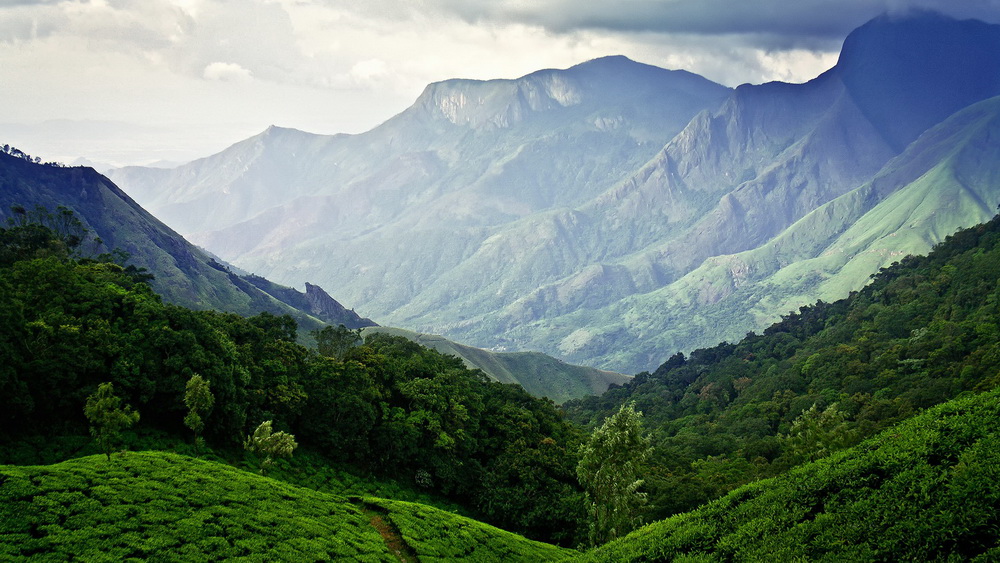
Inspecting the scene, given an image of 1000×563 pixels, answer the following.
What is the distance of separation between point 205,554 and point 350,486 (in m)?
32.9

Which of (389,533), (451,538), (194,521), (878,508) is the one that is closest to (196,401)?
(194,521)

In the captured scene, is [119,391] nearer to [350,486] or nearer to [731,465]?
[350,486]

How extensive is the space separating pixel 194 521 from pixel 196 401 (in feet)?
69.8

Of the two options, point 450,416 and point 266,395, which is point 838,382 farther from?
point 266,395

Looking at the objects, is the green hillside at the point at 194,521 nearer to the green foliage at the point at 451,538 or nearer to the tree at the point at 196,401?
the green foliage at the point at 451,538

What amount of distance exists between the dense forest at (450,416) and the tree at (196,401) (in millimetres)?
166

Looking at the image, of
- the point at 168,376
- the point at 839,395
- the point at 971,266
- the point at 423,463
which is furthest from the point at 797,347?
the point at 168,376

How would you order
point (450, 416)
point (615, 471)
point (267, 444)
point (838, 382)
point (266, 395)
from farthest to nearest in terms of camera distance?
point (838, 382), point (450, 416), point (266, 395), point (615, 471), point (267, 444)

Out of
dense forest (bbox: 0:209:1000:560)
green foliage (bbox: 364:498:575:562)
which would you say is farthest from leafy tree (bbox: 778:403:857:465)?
green foliage (bbox: 364:498:575:562)

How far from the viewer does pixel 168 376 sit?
191ft

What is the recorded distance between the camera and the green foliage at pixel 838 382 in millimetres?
A: 75438

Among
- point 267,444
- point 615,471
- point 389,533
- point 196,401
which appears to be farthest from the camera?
point 615,471

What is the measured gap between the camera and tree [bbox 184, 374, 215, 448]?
52000 millimetres

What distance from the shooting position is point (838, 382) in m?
128
